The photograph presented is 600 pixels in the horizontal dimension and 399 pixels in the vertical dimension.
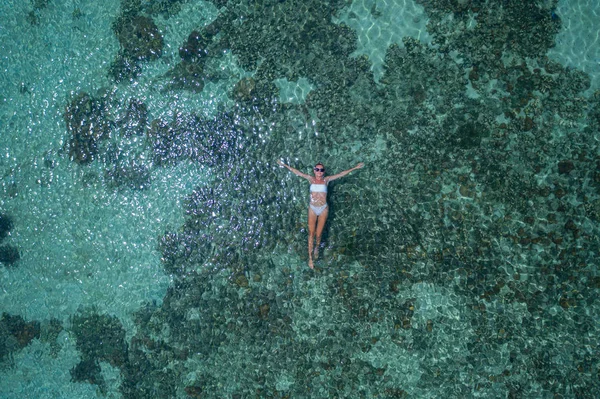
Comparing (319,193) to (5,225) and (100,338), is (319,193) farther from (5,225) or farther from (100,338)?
(5,225)

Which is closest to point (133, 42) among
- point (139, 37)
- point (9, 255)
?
point (139, 37)

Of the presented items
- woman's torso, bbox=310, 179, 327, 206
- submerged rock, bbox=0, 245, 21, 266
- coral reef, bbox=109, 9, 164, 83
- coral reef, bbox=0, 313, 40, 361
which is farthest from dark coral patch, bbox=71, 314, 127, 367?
coral reef, bbox=109, 9, 164, 83

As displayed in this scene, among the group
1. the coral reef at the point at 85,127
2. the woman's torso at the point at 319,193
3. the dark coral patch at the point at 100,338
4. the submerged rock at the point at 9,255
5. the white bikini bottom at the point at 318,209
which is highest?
the woman's torso at the point at 319,193

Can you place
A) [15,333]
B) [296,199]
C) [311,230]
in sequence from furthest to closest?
1. [15,333]
2. [296,199]
3. [311,230]

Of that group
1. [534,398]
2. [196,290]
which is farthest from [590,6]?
[196,290]

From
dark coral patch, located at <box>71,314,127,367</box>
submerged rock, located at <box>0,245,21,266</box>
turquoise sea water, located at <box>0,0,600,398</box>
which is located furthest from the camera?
submerged rock, located at <box>0,245,21,266</box>

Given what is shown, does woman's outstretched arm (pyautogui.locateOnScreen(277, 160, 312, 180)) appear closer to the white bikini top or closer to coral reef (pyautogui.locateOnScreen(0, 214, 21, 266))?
the white bikini top

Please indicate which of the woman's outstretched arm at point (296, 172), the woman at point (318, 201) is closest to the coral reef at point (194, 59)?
the woman's outstretched arm at point (296, 172)

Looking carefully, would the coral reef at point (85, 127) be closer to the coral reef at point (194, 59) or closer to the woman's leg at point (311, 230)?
the coral reef at point (194, 59)

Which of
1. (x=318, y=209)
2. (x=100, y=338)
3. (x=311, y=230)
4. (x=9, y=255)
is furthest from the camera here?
(x=9, y=255)
